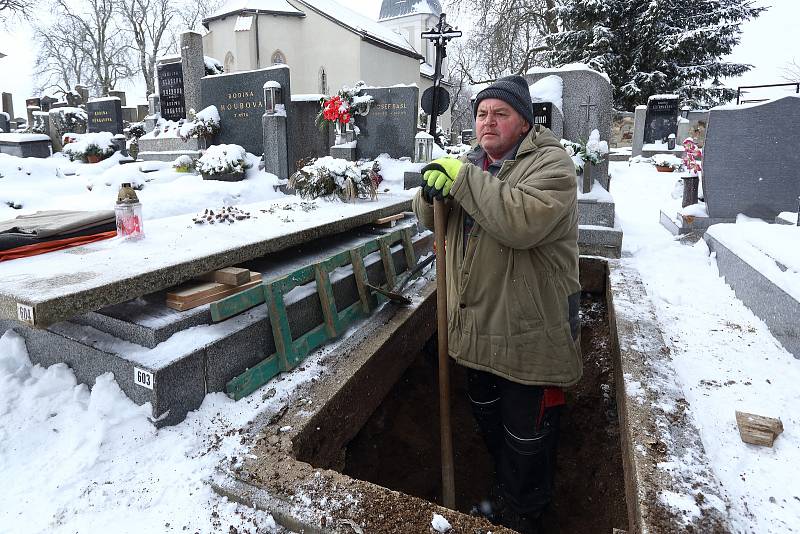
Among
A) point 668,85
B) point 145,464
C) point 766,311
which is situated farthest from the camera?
point 668,85

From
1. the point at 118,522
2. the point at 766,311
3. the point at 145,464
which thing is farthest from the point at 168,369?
the point at 766,311

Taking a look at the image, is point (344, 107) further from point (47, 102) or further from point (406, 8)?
point (406, 8)

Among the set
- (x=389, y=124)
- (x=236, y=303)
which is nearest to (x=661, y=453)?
(x=236, y=303)

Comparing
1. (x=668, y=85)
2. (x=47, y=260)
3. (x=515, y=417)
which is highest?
(x=668, y=85)

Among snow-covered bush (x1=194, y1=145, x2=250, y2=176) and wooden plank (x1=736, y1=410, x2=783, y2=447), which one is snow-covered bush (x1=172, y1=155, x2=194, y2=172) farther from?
wooden plank (x1=736, y1=410, x2=783, y2=447)

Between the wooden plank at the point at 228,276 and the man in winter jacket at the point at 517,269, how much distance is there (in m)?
1.03

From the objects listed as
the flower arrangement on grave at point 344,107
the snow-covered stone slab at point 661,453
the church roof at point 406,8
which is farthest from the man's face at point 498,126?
the church roof at point 406,8

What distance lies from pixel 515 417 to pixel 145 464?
161 centimetres

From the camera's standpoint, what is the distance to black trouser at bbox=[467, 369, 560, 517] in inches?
91.0

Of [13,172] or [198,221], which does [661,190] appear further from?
[13,172]

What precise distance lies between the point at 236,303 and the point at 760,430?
7.73 ft

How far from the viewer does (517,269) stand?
6.89 ft

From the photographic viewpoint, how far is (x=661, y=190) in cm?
1123

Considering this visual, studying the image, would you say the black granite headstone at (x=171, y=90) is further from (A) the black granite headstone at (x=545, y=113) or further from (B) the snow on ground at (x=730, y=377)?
(B) the snow on ground at (x=730, y=377)
